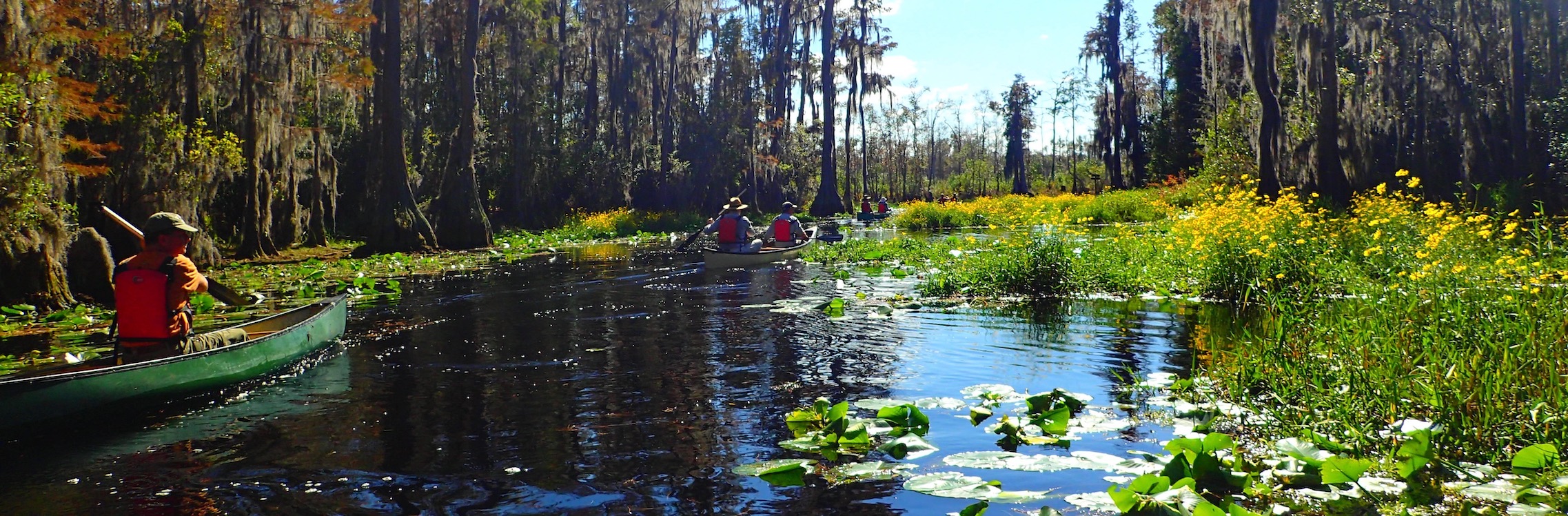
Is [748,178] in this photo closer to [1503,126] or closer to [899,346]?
[1503,126]

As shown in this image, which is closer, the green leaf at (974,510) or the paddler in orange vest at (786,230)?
the green leaf at (974,510)

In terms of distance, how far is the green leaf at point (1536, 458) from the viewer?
4.64 meters

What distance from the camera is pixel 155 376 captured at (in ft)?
25.0

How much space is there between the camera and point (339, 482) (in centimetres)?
590

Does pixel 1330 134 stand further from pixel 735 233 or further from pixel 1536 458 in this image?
pixel 1536 458

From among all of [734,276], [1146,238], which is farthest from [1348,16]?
[734,276]

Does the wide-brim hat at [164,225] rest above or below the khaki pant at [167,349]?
above

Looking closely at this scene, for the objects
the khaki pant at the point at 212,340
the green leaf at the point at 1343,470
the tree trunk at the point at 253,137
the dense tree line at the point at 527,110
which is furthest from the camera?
the tree trunk at the point at 253,137

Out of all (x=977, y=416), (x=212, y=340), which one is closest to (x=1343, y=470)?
(x=977, y=416)

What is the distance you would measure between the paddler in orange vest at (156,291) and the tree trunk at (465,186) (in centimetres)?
2196

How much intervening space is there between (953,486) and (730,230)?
17.4 metres

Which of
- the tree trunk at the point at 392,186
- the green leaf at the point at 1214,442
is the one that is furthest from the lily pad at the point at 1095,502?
the tree trunk at the point at 392,186

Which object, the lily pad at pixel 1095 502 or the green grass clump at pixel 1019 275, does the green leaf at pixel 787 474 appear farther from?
the green grass clump at pixel 1019 275

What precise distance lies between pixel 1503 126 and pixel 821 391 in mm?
22379
